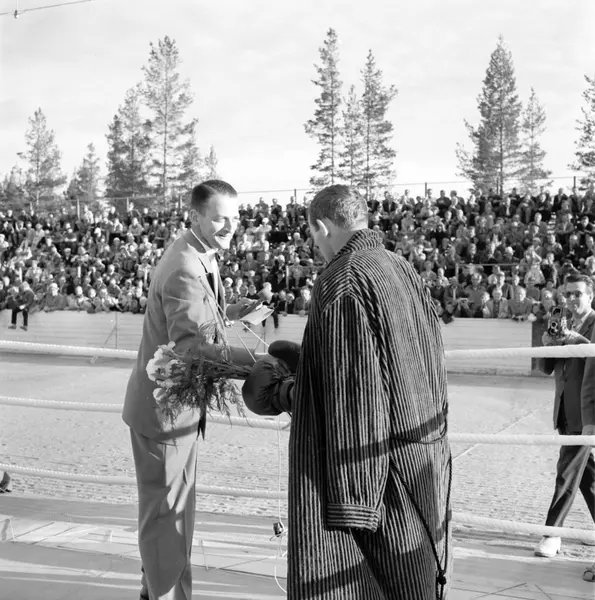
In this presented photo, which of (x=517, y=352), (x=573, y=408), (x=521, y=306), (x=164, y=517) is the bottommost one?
(x=164, y=517)

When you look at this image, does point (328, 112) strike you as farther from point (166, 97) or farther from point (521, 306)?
point (521, 306)

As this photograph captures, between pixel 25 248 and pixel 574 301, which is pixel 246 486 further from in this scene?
pixel 25 248

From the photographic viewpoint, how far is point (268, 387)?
2.43 metres

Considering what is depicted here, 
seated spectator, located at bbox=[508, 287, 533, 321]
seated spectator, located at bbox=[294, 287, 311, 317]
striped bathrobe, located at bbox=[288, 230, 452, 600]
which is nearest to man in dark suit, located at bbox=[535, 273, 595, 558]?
striped bathrobe, located at bbox=[288, 230, 452, 600]

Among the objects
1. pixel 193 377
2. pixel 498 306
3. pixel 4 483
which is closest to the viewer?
pixel 193 377

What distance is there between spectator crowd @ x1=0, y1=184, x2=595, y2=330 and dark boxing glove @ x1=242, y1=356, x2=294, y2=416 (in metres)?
14.5

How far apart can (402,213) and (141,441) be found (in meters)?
22.2

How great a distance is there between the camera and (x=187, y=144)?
2196 inches

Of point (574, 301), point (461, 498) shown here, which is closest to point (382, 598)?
point (574, 301)

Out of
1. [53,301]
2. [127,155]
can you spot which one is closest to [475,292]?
[53,301]

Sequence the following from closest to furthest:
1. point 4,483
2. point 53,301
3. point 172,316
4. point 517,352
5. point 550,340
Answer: point 172,316, point 517,352, point 550,340, point 4,483, point 53,301

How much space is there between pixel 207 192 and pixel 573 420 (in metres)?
2.63

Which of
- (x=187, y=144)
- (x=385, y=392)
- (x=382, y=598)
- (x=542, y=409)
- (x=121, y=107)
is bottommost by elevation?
(x=542, y=409)

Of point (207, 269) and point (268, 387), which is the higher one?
point (207, 269)
